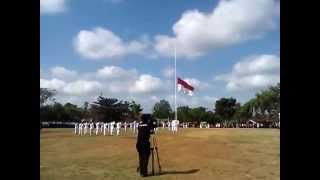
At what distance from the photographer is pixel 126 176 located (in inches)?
533

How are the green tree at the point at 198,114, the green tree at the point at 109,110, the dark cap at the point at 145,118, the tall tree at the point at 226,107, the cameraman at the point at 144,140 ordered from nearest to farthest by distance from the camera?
→ the cameraman at the point at 144,140
the dark cap at the point at 145,118
the green tree at the point at 109,110
the green tree at the point at 198,114
the tall tree at the point at 226,107

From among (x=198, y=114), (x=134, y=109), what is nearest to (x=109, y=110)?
(x=134, y=109)

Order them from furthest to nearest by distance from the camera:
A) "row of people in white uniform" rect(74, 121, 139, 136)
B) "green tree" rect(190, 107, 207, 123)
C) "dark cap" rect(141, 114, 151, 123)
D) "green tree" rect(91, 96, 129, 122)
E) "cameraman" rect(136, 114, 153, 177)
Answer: "green tree" rect(190, 107, 207, 123) < "green tree" rect(91, 96, 129, 122) < "row of people in white uniform" rect(74, 121, 139, 136) < "dark cap" rect(141, 114, 151, 123) < "cameraman" rect(136, 114, 153, 177)

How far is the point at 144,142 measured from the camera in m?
13.8

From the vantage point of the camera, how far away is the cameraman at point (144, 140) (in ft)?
45.1

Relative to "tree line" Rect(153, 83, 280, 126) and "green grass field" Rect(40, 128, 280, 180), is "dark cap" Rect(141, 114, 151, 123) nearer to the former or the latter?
"green grass field" Rect(40, 128, 280, 180)

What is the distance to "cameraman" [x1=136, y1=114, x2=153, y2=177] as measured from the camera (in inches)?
541

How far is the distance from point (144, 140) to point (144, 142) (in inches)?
4.6

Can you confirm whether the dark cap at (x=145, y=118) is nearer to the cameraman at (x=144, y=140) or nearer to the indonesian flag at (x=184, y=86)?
the cameraman at (x=144, y=140)

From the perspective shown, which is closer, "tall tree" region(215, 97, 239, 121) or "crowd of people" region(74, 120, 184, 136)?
"crowd of people" region(74, 120, 184, 136)

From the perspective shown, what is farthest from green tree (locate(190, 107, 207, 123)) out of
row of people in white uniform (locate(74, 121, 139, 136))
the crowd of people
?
row of people in white uniform (locate(74, 121, 139, 136))

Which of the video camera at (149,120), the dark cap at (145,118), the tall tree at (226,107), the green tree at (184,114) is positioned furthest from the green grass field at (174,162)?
the tall tree at (226,107)
